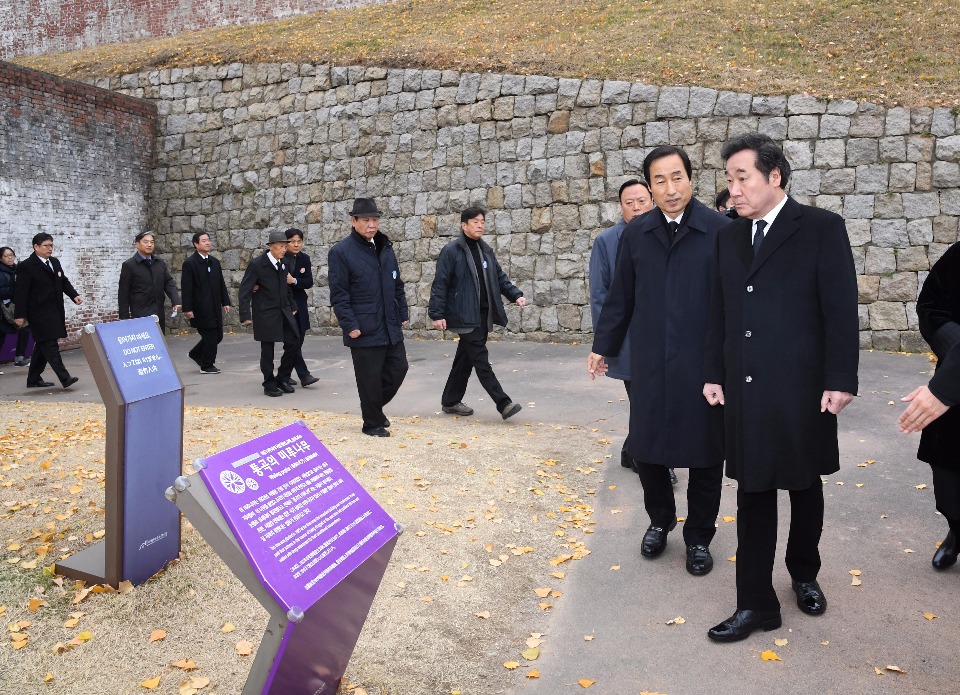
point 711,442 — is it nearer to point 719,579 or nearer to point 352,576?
point 719,579

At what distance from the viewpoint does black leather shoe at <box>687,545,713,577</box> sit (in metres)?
4.25

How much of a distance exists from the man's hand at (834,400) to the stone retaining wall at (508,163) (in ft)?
30.6

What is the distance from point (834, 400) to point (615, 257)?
9.18 ft

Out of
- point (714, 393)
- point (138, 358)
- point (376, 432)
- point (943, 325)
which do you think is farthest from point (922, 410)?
point (376, 432)

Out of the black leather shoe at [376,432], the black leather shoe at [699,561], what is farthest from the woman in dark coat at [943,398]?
the black leather shoe at [376,432]

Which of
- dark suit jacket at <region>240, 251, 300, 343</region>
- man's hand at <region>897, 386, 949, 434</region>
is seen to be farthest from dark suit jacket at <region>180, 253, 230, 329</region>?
man's hand at <region>897, 386, 949, 434</region>

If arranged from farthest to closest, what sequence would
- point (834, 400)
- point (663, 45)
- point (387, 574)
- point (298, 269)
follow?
1. point (663, 45)
2. point (298, 269)
3. point (387, 574)
4. point (834, 400)

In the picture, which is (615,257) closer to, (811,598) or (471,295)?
(471,295)

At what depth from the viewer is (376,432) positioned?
7117 mm

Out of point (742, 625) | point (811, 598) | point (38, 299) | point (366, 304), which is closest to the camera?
point (742, 625)

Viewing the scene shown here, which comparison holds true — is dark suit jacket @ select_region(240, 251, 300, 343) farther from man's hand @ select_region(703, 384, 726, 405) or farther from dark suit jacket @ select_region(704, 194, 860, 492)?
dark suit jacket @ select_region(704, 194, 860, 492)

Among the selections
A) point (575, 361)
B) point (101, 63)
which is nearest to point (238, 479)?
point (575, 361)

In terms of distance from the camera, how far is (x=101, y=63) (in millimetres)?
19531

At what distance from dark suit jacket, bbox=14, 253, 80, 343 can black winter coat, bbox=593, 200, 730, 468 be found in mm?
8423
